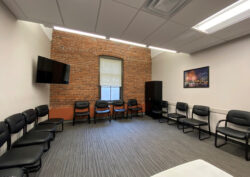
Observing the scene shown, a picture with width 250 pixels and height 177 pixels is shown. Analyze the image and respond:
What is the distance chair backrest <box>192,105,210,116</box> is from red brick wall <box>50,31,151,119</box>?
2.57 meters

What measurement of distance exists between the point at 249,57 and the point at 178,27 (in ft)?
6.13

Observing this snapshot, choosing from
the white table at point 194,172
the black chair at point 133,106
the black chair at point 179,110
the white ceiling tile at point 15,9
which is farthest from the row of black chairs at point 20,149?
the black chair at point 179,110

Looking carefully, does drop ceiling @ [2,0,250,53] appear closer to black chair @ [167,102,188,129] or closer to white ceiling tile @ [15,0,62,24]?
white ceiling tile @ [15,0,62,24]

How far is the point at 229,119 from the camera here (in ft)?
8.42

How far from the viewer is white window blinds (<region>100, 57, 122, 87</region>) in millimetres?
4771

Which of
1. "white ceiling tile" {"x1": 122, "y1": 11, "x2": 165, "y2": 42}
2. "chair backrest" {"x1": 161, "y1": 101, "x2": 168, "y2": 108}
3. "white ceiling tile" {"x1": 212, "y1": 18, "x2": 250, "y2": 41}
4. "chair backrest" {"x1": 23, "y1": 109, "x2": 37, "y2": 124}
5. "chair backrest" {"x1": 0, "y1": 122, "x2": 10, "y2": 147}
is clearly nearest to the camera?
"chair backrest" {"x1": 0, "y1": 122, "x2": 10, "y2": 147}

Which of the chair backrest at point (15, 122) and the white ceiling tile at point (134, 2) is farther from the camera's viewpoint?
the chair backrest at point (15, 122)

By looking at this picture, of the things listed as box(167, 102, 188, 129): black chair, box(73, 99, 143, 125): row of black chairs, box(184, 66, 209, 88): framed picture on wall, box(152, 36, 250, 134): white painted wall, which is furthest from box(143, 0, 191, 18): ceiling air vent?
box(73, 99, 143, 125): row of black chairs

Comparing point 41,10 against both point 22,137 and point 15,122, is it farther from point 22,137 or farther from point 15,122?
point 22,137

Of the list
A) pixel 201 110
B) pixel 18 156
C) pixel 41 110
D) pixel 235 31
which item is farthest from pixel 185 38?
pixel 41 110

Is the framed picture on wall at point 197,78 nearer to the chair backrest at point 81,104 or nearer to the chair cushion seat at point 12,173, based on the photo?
the chair backrest at point 81,104

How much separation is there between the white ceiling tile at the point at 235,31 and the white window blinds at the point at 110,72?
360 cm

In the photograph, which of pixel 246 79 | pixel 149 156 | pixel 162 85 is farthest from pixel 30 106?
pixel 246 79

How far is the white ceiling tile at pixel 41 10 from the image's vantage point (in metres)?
1.57
